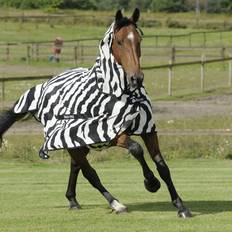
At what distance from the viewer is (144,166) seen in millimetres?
9391

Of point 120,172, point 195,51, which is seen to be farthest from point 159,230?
point 195,51

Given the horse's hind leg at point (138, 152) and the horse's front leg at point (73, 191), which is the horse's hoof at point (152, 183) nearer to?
the horse's hind leg at point (138, 152)

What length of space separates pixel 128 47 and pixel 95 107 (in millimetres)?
802

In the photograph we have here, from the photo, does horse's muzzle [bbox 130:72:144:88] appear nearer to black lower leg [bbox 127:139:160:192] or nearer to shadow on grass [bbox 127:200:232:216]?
black lower leg [bbox 127:139:160:192]

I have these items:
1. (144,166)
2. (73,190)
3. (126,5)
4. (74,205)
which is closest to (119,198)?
(73,190)

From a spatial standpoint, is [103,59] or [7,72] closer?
[103,59]

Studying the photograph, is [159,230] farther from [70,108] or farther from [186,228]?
[70,108]

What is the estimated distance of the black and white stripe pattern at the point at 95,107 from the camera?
941 centimetres

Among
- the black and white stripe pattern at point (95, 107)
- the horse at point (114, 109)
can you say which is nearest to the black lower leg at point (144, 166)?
the horse at point (114, 109)

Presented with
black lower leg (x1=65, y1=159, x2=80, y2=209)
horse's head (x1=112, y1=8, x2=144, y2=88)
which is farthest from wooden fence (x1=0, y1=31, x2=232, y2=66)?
horse's head (x1=112, y1=8, x2=144, y2=88)

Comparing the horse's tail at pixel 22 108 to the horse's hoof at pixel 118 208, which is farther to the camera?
the horse's tail at pixel 22 108

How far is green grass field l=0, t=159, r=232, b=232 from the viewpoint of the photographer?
29.1 feet

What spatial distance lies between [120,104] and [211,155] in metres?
9.26

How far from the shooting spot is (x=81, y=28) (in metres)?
75.9
